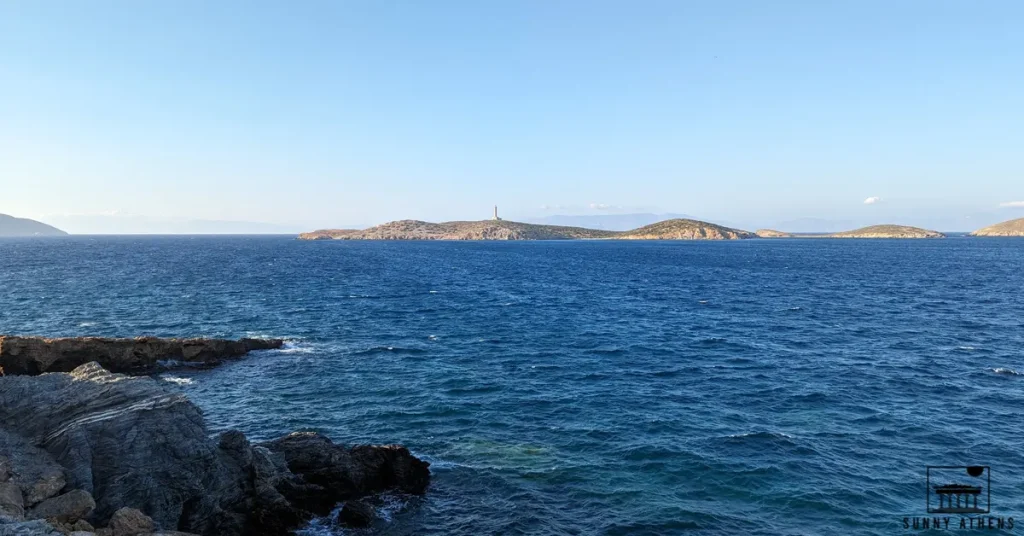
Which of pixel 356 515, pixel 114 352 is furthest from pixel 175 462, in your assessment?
pixel 114 352

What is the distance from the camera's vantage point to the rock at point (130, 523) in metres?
18.4

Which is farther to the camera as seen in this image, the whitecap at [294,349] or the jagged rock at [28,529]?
the whitecap at [294,349]

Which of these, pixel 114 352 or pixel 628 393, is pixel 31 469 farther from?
pixel 628 393

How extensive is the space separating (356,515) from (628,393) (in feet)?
77.7

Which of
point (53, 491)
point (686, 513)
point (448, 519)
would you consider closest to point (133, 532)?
point (53, 491)

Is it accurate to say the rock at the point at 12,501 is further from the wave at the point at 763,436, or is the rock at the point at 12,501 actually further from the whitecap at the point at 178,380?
the wave at the point at 763,436

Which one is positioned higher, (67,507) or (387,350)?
(67,507)

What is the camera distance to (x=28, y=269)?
13212 cm

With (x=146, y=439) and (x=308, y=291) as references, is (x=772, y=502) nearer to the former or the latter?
(x=146, y=439)

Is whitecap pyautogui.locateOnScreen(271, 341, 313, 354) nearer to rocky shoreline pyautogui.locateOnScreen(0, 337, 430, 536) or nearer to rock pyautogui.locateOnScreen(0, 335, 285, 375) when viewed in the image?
rock pyautogui.locateOnScreen(0, 335, 285, 375)

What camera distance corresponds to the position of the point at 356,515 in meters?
25.0

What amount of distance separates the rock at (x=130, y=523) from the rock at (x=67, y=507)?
4.00 feet

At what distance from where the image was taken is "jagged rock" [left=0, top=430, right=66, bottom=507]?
19.9m

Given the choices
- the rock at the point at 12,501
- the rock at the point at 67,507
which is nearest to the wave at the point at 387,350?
the rock at the point at 67,507
